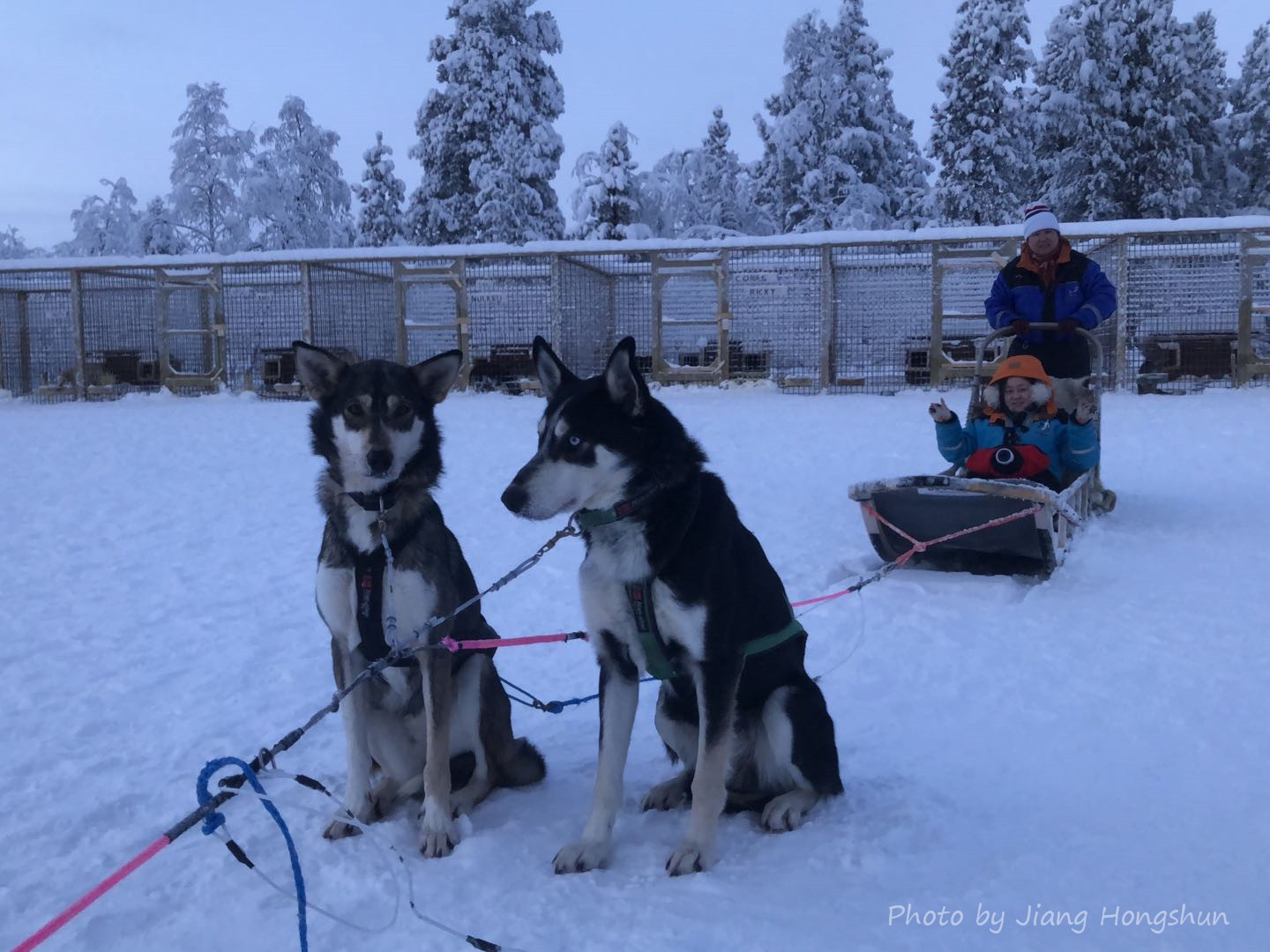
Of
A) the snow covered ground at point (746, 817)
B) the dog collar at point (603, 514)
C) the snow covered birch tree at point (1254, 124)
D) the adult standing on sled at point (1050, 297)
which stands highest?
the snow covered birch tree at point (1254, 124)

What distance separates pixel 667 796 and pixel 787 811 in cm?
35

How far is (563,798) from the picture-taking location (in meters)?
2.69

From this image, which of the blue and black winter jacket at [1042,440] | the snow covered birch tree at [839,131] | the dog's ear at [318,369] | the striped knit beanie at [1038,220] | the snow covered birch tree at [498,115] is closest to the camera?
the dog's ear at [318,369]

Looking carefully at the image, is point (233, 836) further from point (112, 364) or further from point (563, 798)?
point (112, 364)

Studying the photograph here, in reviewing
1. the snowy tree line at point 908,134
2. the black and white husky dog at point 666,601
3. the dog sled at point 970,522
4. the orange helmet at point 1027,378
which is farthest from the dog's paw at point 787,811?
the snowy tree line at point 908,134

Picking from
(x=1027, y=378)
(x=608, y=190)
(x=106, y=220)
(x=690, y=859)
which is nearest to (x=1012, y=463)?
(x=1027, y=378)

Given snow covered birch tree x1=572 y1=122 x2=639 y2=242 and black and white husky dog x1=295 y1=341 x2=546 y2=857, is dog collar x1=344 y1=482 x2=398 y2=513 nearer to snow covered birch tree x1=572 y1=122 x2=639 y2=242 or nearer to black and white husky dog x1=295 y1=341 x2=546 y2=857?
black and white husky dog x1=295 y1=341 x2=546 y2=857

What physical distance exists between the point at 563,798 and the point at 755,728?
0.59 metres

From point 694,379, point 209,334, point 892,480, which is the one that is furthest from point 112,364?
point 892,480

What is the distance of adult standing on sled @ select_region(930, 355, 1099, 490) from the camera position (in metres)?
5.39

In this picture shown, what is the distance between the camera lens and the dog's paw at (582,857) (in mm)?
2258

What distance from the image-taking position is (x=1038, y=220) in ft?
20.2

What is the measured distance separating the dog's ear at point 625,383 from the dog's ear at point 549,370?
0.51 feet

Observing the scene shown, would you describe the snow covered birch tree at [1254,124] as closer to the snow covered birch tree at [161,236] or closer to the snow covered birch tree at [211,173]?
the snow covered birch tree at [211,173]
